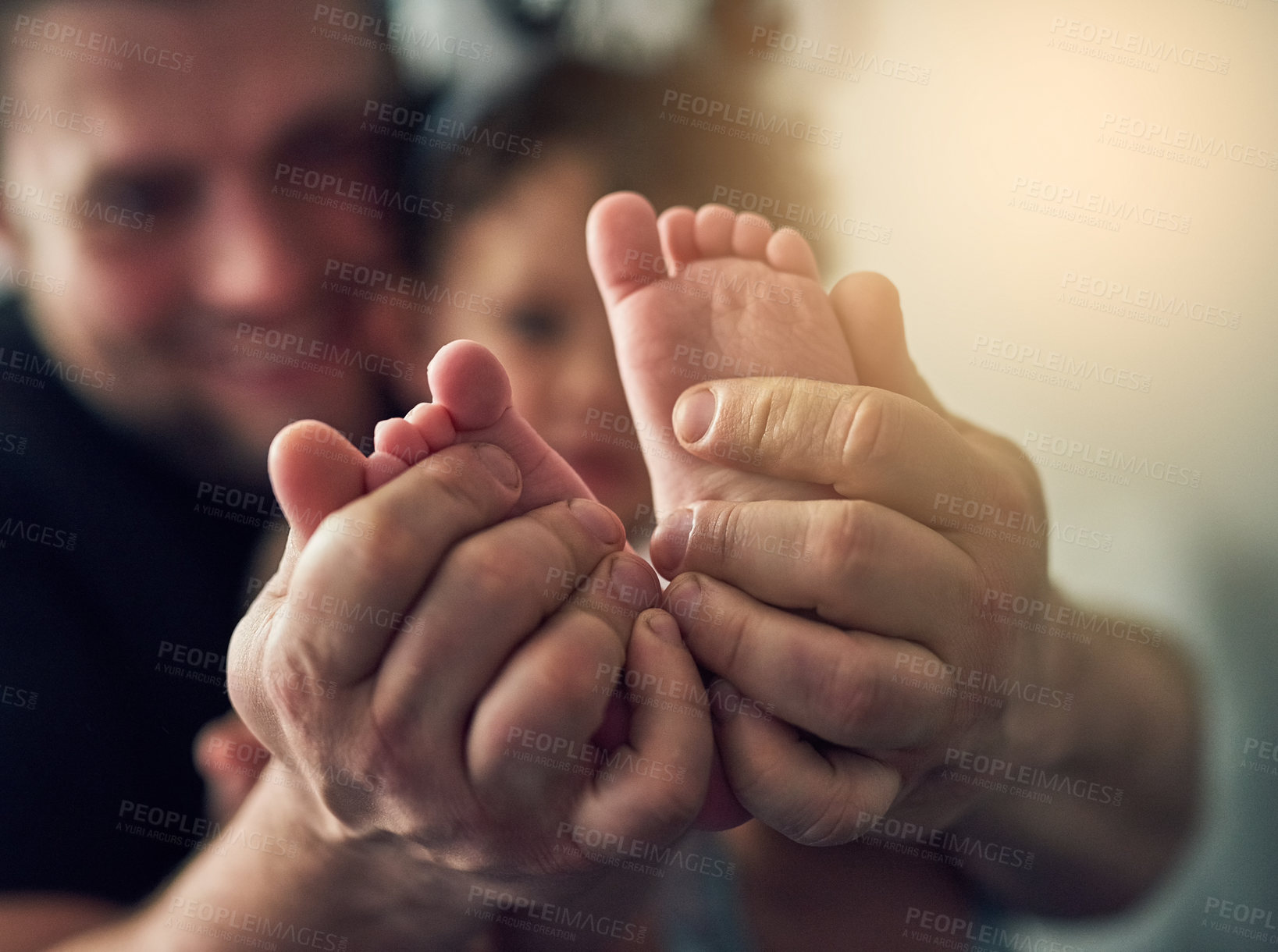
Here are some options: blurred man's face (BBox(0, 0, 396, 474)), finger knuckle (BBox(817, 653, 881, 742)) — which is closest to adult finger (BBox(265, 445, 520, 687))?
finger knuckle (BBox(817, 653, 881, 742))

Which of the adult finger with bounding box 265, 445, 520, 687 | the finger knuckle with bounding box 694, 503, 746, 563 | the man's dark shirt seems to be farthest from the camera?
the man's dark shirt

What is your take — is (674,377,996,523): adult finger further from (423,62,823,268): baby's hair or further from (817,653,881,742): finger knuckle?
(423,62,823,268): baby's hair

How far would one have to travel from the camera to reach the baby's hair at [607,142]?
0.83 meters

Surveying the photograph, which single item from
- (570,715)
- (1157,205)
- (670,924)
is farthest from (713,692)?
(1157,205)

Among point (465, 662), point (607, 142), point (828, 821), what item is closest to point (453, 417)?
point (465, 662)

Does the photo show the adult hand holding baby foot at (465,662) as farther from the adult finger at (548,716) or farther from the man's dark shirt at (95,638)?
the man's dark shirt at (95,638)

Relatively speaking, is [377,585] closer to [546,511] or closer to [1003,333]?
[546,511]

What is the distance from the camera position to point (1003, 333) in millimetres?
781

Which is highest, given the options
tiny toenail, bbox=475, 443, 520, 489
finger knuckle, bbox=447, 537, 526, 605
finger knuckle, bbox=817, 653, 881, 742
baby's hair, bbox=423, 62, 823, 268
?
baby's hair, bbox=423, 62, 823, 268

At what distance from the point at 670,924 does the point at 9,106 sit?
1.09 metres

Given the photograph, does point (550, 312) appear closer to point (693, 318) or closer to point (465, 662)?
point (693, 318)

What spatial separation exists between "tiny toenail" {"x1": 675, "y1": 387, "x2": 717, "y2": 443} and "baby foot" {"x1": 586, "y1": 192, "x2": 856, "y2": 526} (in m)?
0.03

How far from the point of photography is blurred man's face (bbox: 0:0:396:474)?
0.83 m

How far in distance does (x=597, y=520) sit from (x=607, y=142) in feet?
1.69
